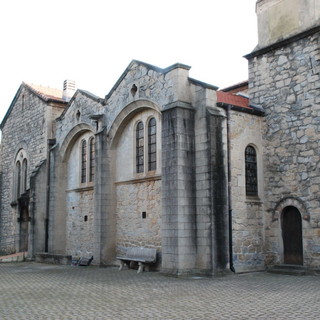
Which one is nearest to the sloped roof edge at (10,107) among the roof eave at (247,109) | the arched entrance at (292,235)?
the roof eave at (247,109)

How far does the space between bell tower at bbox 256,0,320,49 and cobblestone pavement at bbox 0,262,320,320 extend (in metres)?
8.36

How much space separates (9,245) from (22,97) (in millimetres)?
8343

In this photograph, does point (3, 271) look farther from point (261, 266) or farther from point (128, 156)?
point (261, 266)

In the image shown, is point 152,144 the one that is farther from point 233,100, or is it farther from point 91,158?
point 91,158

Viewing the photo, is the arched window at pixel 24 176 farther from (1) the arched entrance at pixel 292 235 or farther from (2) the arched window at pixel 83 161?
(1) the arched entrance at pixel 292 235

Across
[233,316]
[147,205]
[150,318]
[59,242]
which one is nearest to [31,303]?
[150,318]

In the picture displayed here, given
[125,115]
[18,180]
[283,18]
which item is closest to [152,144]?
[125,115]

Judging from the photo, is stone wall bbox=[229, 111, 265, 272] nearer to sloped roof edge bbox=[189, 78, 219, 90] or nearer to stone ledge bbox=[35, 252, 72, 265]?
sloped roof edge bbox=[189, 78, 219, 90]

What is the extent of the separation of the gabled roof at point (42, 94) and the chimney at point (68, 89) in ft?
1.19

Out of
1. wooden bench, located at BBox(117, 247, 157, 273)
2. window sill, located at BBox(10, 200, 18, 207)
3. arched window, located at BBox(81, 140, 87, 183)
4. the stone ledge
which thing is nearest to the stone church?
arched window, located at BBox(81, 140, 87, 183)

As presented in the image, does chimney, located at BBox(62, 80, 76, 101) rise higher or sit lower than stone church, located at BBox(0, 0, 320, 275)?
higher

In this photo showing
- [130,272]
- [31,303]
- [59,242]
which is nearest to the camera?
[31,303]

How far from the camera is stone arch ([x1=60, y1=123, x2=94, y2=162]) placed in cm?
1912

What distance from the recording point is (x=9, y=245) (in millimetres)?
24250
